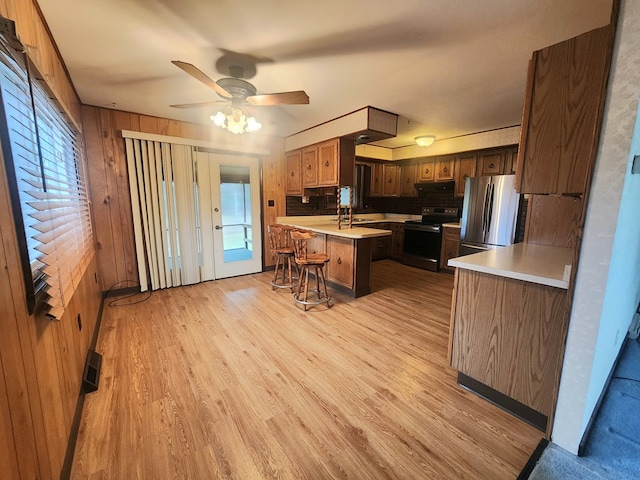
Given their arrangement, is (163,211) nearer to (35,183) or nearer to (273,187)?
(273,187)

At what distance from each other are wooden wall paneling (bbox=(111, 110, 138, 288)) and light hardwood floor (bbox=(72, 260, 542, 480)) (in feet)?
3.06

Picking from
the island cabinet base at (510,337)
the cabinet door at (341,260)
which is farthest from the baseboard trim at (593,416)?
the cabinet door at (341,260)

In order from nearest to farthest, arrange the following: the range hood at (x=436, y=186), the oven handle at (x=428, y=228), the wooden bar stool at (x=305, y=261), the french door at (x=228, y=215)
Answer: the wooden bar stool at (x=305, y=261)
the french door at (x=228, y=215)
the oven handle at (x=428, y=228)
the range hood at (x=436, y=186)

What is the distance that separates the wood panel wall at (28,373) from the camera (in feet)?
2.69

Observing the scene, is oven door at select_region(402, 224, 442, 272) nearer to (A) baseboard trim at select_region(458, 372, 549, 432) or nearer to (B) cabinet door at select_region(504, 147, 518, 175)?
(B) cabinet door at select_region(504, 147, 518, 175)

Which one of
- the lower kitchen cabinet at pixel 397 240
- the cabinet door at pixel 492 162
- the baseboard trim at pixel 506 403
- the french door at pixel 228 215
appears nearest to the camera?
the baseboard trim at pixel 506 403

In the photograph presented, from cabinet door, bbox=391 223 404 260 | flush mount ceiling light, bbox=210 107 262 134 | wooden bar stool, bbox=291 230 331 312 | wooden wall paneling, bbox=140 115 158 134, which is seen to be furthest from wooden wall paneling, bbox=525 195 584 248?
wooden wall paneling, bbox=140 115 158 134

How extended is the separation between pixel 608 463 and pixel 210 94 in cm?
416

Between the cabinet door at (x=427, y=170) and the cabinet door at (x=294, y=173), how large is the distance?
8.36 ft

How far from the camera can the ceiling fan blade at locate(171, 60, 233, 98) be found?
5.70 feet

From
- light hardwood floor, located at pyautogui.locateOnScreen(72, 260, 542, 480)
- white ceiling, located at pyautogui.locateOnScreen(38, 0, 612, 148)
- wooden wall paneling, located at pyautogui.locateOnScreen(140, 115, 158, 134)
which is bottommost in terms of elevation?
light hardwood floor, located at pyautogui.locateOnScreen(72, 260, 542, 480)

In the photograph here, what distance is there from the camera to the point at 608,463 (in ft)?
4.41

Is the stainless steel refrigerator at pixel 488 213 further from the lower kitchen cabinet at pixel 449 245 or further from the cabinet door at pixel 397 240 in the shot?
the cabinet door at pixel 397 240

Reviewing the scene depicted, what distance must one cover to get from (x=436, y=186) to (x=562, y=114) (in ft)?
13.2
